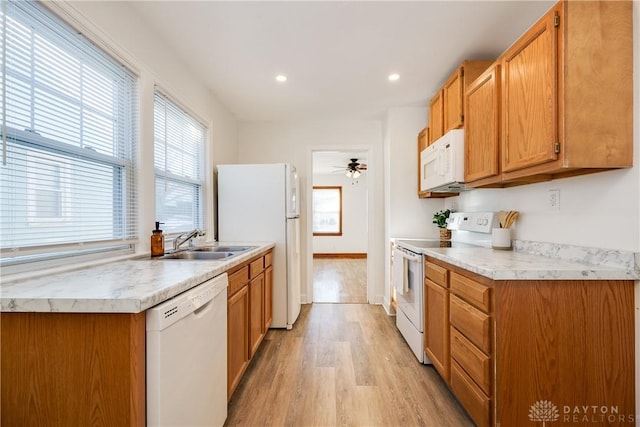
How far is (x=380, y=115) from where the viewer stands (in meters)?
3.65

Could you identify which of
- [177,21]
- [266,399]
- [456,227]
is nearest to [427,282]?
[456,227]

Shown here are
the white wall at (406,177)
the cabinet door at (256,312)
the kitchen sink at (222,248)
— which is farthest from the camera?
the white wall at (406,177)

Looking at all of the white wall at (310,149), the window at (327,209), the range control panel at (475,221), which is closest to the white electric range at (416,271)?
the range control panel at (475,221)

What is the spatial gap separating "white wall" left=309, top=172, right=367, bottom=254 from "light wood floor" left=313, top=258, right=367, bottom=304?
0.50m

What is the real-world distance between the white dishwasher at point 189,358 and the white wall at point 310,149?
2344 millimetres

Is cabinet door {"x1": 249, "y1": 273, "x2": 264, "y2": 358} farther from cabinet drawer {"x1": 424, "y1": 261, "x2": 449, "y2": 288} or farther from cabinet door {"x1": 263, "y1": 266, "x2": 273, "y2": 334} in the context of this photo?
cabinet drawer {"x1": 424, "y1": 261, "x2": 449, "y2": 288}

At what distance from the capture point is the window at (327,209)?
803cm

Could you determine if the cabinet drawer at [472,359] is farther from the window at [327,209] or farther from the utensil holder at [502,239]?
the window at [327,209]

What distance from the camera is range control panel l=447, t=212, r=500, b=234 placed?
2.23 meters

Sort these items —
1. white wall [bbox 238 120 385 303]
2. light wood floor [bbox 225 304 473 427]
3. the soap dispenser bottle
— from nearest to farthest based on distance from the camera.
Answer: light wood floor [bbox 225 304 473 427] < the soap dispenser bottle < white wall [bbox 238 120 385 303]

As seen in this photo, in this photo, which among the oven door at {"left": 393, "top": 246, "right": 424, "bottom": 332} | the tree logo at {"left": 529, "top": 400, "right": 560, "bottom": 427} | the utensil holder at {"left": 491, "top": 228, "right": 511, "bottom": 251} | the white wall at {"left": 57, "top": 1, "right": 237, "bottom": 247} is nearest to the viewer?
the tree logo at {"left": 529, "top": 400, "right": 560, "bottom": 427}

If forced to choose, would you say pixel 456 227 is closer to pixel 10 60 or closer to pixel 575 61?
pixel 575 61

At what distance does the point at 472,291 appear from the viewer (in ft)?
4.92

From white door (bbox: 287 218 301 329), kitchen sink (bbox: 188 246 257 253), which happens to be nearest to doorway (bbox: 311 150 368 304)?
white door (bbox: 287 218 301 329)
